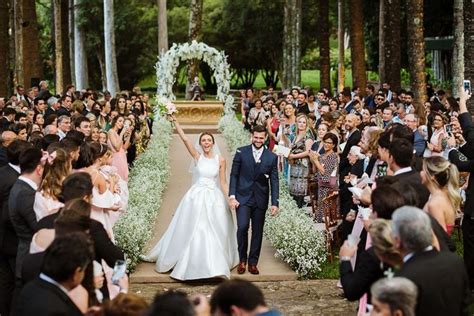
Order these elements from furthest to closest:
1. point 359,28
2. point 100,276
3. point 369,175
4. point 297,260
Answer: point 359,28 → point 297,260 → point 369,175 → point 100,276

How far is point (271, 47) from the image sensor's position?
58.2 m

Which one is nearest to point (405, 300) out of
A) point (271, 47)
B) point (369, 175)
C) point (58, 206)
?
point (58, 206)

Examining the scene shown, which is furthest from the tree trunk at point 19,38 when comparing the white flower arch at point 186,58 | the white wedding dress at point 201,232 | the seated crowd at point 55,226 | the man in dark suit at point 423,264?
the man in dark suit at point 423,264

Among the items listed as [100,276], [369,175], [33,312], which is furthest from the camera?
[369,175]

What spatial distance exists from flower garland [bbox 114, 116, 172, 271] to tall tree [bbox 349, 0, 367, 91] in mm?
8785

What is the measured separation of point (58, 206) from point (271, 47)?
5032 centimetres

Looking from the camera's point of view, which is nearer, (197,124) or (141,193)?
(141,193)

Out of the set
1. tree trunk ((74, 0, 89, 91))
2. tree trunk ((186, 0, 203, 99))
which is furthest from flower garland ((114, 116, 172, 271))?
tree trunk ((74, 0, 89, 91))

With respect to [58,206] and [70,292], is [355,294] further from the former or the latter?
[58,206]

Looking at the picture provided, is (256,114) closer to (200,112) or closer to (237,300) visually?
(200,112)

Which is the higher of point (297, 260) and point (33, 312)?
point (33, 312)

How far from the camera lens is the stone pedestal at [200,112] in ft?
116

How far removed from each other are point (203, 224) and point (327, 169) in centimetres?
264

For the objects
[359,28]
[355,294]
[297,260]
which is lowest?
[297,260]
